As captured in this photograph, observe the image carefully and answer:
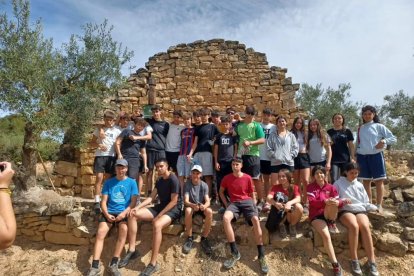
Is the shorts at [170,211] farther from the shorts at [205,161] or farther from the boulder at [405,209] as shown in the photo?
the boulder at [405,209]

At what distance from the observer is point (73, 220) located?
579cm

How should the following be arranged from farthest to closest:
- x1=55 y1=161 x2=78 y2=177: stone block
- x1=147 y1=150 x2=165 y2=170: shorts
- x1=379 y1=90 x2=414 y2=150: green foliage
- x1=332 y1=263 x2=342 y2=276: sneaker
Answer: x1=379 y1=90 x2=414 y2=150: green foliage < x1=55 y1=161 x2=78 y2=177: stone block < x1=147 y1=150 x2=165 y2=170: shorts < x1=332 y1=263 x2=342 y2=276: sneaker

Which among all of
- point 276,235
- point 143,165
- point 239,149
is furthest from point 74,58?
point 276,235

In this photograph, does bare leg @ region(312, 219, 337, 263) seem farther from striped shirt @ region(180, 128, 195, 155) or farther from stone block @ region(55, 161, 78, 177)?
stone block @ region(55, 161, 78, 177)

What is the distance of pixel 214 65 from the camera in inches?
375

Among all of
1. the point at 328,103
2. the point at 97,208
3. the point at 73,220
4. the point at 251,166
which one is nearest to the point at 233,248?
the point at 251,166

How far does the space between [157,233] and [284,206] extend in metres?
2.08

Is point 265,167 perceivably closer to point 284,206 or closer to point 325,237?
point 284,206

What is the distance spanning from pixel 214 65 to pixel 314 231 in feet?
19.5

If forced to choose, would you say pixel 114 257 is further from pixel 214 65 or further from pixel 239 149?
pixel 214 65

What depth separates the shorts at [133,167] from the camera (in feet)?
19.2

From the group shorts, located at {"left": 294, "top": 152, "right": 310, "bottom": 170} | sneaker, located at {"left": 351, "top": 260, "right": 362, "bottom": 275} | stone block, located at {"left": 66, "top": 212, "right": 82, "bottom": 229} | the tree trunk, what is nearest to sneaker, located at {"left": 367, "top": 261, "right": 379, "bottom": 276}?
sneaker, located at {"left": 351, "top": 260, "right": 362, "bottom": 275}

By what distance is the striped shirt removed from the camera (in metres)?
6.04

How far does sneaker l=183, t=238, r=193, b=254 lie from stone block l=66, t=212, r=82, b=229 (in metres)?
2.13
